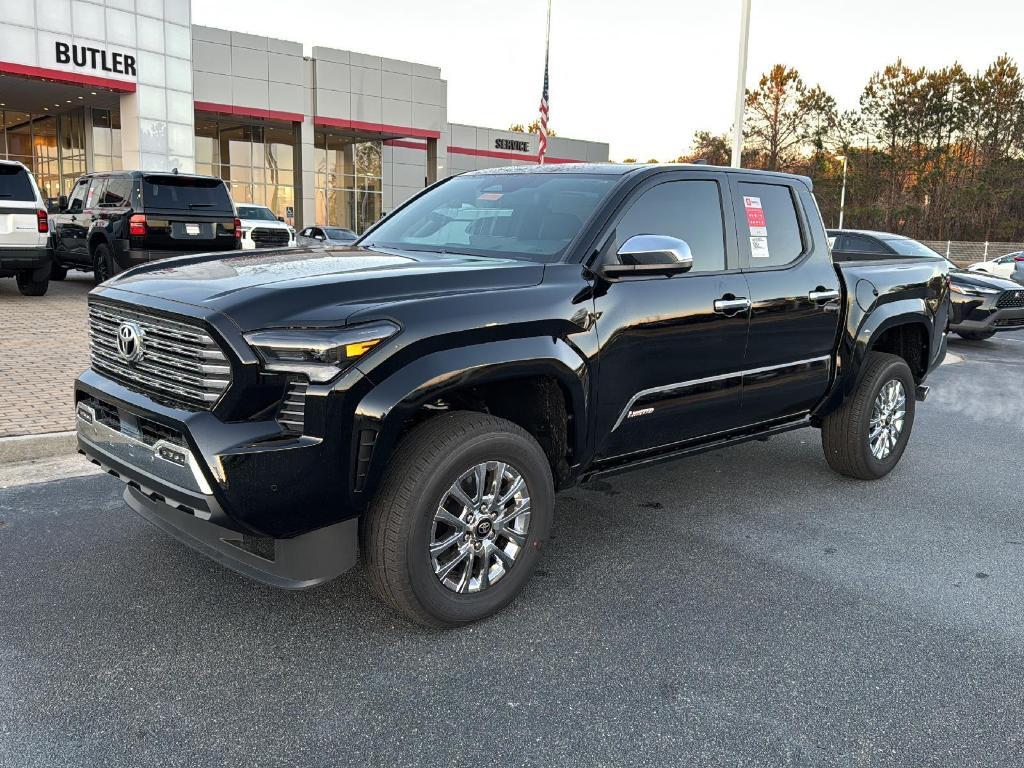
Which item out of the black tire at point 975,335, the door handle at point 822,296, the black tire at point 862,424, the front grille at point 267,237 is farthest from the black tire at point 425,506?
the front grille at point 267,237

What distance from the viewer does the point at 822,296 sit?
4.95 meters

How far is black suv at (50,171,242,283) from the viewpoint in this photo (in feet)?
44.6

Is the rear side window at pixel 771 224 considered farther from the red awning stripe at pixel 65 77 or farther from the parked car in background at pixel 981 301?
the red awning stripe at pixel 65 77

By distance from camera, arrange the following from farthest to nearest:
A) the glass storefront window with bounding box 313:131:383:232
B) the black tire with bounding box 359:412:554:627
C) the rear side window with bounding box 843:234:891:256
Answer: the glass storefront window with bounding box 313:131:383:232
the rear side window with bounding box 843:234:891:256
the black tire with bounding box 359:412:554:627

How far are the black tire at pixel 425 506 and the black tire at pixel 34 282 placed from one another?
12.6 meters

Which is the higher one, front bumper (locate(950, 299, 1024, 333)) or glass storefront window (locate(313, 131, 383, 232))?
glass storefront window (locate(313, 131, 383, 232))

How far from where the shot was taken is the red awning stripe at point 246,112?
120 ft

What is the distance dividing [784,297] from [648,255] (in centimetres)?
132

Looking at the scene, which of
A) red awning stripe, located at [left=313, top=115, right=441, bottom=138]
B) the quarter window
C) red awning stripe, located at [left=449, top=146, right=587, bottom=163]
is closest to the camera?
the quarter window

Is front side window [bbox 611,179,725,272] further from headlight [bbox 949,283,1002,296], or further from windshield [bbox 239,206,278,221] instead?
windshield [bbox 239,206,278,221]

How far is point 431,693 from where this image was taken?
120 inches

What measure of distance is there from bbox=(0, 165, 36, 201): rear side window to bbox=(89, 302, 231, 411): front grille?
11252 millimetres

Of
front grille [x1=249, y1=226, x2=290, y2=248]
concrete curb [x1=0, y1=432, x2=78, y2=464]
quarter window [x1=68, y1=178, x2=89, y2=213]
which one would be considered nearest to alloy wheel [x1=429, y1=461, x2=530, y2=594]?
concrete curb [x1=0, y1=432, x2=78, y2=464]

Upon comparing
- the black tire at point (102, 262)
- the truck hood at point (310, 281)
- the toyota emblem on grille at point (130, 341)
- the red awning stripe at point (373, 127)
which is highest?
the red awning stripe at point (373, 127)
